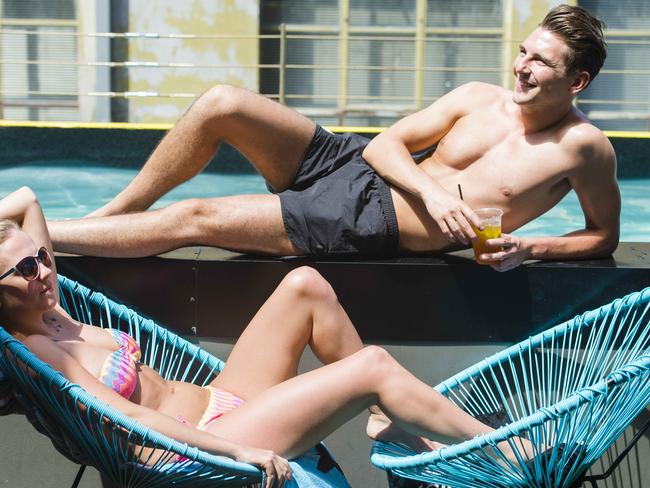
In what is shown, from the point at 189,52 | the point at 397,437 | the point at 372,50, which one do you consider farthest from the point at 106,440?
the point at 372,50

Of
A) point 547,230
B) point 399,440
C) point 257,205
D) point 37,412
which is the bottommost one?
point 547,230

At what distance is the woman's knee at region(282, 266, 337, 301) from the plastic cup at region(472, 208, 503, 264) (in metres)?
0.49

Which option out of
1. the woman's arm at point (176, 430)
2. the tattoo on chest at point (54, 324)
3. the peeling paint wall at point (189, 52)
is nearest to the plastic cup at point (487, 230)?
the woman's arm at point (176, 430)

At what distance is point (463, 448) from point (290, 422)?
0.41 m

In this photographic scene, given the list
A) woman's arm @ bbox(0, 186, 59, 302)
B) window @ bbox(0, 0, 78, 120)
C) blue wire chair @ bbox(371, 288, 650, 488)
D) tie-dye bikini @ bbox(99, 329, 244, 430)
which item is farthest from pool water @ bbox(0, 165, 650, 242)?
tie-dye bikini @ bbox(99, 329, 244, 430)

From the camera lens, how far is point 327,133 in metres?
3.47

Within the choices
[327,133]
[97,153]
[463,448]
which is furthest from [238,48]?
[463,448]

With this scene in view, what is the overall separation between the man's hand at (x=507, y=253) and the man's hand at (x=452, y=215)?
0.08 meters

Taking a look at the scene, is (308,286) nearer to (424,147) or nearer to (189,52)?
(424,147)

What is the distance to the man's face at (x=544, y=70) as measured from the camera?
10.2 feet

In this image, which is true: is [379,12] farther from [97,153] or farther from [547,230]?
[547,230]

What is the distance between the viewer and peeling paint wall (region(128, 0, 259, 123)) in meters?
10.8

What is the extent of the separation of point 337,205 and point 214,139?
17.8 inches

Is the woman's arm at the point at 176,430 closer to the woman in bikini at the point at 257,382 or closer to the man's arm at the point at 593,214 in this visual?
the woman in bikini at the point at 257,382
